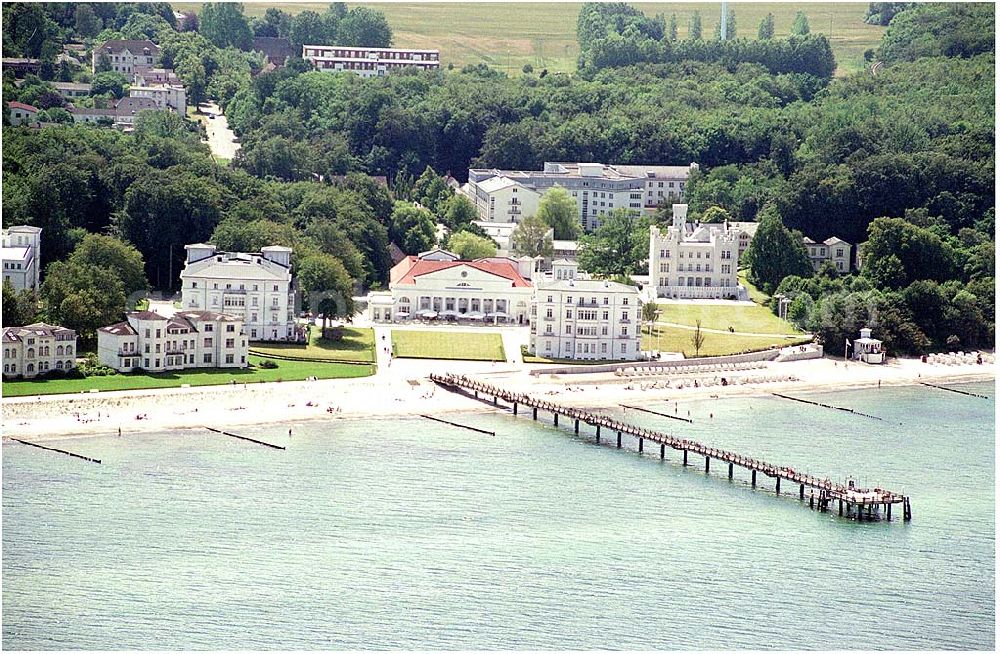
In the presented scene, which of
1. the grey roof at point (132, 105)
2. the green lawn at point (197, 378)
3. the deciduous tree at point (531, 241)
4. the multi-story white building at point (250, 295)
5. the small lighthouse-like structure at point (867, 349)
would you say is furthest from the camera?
the grey roof at point (132, 105)

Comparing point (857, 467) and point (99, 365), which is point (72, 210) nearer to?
point (99, 365)

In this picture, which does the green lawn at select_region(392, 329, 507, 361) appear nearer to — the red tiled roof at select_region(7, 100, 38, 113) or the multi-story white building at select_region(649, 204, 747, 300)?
the multi-story white building at select_region(649, 204, 747, 300)

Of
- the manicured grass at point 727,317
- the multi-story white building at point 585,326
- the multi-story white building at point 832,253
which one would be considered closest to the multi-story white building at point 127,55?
the multi-story white building at point 832,253

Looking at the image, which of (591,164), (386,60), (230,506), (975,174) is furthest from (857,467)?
(386,60)

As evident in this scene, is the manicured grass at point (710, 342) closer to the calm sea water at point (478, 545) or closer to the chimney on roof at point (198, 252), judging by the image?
the calm sea water at point (478, 545)

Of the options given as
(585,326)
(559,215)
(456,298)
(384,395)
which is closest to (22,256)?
(456,298)

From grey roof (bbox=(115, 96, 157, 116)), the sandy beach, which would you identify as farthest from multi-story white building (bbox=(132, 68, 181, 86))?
the sandy beach

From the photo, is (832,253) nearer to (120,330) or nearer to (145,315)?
(145,315)
